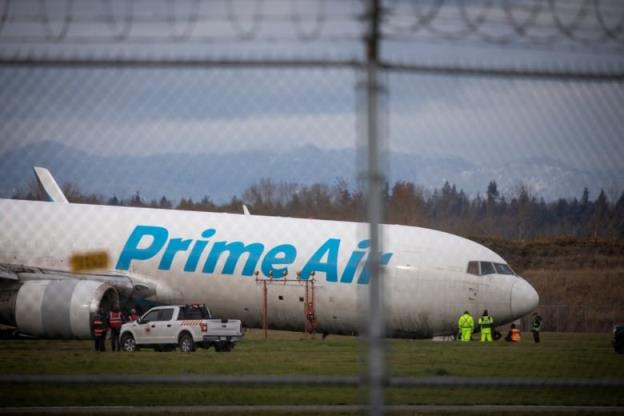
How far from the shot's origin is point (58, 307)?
75.2 feet

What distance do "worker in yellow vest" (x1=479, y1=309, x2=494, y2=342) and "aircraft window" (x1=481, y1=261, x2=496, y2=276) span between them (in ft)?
3.82

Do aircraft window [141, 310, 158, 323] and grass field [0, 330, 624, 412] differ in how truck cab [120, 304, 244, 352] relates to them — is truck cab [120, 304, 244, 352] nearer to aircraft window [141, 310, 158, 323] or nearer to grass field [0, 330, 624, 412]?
aircraft window [141, 310, 158, 323]

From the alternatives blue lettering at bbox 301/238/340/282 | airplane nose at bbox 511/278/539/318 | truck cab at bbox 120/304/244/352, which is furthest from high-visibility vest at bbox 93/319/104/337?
airplane nose at bbox 511/278/539/318

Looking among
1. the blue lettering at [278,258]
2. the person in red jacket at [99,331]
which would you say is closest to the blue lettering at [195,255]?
the blue lettering at [278,258]

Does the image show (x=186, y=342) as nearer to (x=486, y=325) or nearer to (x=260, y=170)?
(x=486, y=325)

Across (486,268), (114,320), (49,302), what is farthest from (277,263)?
(49,302)

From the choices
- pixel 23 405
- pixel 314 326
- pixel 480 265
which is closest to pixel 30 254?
pixel 314 326

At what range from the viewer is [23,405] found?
13133mm

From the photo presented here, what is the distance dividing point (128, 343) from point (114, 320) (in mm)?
819

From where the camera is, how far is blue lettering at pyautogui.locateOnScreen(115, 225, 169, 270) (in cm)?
2841

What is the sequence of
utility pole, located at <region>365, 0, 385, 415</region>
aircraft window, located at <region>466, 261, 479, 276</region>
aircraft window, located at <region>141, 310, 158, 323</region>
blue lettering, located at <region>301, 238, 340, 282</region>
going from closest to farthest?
utility pole, located at <region>365, 0, 385, 415</region> < aircraft window, located at <region>141, 310, 158, 323</region> < aircraft window, located at <region>466, 261, 479, 276</region> < blue lettering, located at <region>301, 238, 340, 282</region>

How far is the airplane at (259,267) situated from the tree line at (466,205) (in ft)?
42.4

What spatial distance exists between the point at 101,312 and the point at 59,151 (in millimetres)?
16168

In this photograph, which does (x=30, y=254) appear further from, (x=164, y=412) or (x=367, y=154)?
(x=367, y=154)
